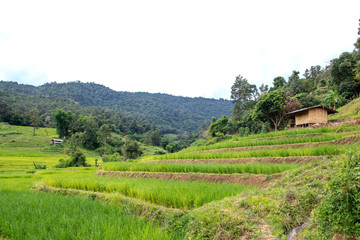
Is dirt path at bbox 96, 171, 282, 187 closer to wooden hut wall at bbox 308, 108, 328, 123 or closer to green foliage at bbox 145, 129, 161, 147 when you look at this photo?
wooden hut wall at bbox 308, 108, 328, 123

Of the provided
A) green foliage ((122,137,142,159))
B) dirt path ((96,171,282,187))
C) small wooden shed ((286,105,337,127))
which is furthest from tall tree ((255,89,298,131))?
dirt path ((96,171,282,187))

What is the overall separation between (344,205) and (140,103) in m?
141

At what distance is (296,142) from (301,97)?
19414 mm

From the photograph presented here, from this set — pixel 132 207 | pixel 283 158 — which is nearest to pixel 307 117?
pixel 283 158

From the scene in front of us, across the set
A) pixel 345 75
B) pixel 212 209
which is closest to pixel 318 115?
pixel 345 75

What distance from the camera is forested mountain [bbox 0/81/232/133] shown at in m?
111

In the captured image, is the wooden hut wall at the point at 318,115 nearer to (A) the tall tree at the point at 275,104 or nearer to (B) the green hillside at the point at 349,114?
(B) the green hillside at the point at 349,114

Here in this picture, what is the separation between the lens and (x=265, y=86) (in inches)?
2047

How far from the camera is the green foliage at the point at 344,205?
211 centimetres

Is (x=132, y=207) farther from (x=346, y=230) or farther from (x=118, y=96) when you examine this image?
A: (x=118, y=96)

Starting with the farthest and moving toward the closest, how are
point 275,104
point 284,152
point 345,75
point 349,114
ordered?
point 345,75 → point 275,104 → point 349,114 → point 284,152

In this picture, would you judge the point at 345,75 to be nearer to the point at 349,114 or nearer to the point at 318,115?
the point at 349,114

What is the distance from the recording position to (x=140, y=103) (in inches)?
5492

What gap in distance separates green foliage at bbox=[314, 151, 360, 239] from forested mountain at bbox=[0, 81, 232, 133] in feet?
310
